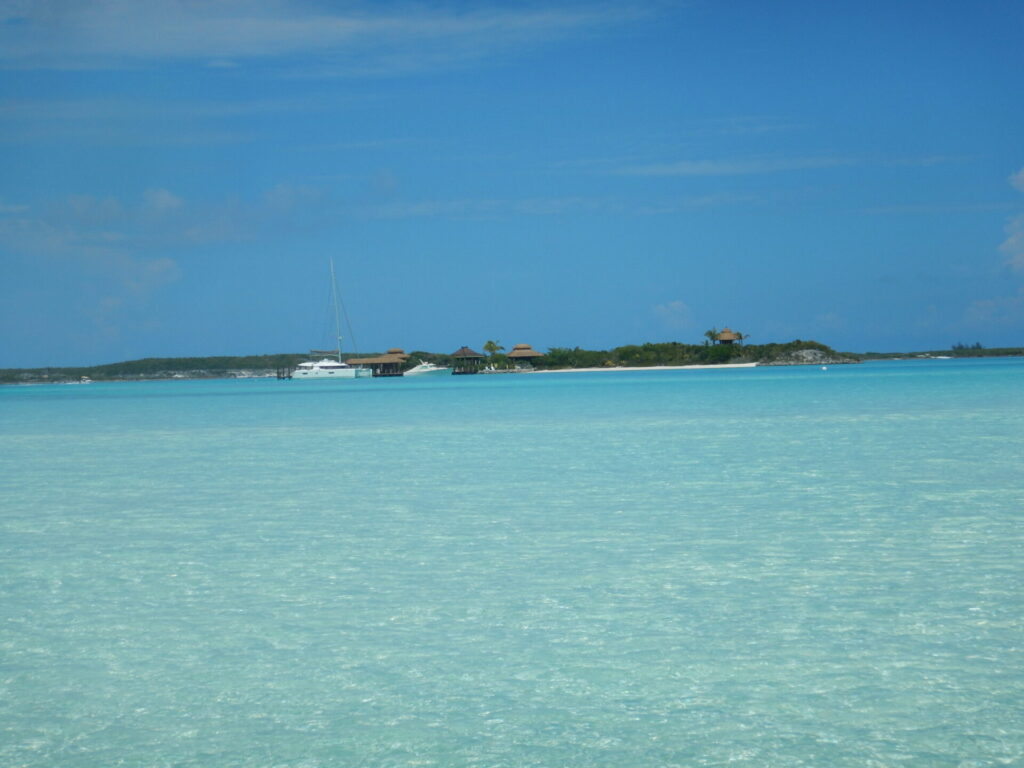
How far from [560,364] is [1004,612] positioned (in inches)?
4696

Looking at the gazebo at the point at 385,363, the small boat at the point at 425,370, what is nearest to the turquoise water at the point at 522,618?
the gazebo at the point at 385,363

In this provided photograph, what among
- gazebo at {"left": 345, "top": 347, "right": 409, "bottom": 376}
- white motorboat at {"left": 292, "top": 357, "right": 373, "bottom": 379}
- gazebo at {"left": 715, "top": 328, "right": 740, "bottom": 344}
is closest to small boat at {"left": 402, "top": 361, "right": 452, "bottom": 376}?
gazebo at {"left": 345, "top": 347, "right": 409, "bottom": 376}

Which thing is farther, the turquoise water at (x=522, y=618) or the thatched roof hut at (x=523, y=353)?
the thatched roof hut at (x=523, y=353)

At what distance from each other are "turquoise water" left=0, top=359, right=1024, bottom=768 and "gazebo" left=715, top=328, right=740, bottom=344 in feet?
361

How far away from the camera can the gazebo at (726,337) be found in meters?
121

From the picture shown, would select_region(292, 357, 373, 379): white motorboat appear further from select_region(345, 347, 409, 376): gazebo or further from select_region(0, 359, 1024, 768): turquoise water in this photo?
select_region(0, 359, 1024, 768): turquoise water

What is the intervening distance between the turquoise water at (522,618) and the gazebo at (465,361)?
108782 millimetres

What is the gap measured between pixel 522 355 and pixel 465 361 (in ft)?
22.7

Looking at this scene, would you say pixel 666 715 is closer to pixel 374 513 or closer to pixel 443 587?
pixel 443 587

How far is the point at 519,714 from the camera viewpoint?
4.22 m

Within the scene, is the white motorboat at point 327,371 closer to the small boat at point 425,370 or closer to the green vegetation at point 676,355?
the small boat at point 425,370

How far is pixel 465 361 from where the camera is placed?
122750 millimetres

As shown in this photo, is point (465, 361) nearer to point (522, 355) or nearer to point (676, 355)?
point (522, 355)

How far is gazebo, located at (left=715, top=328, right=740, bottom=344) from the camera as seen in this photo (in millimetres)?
121375
